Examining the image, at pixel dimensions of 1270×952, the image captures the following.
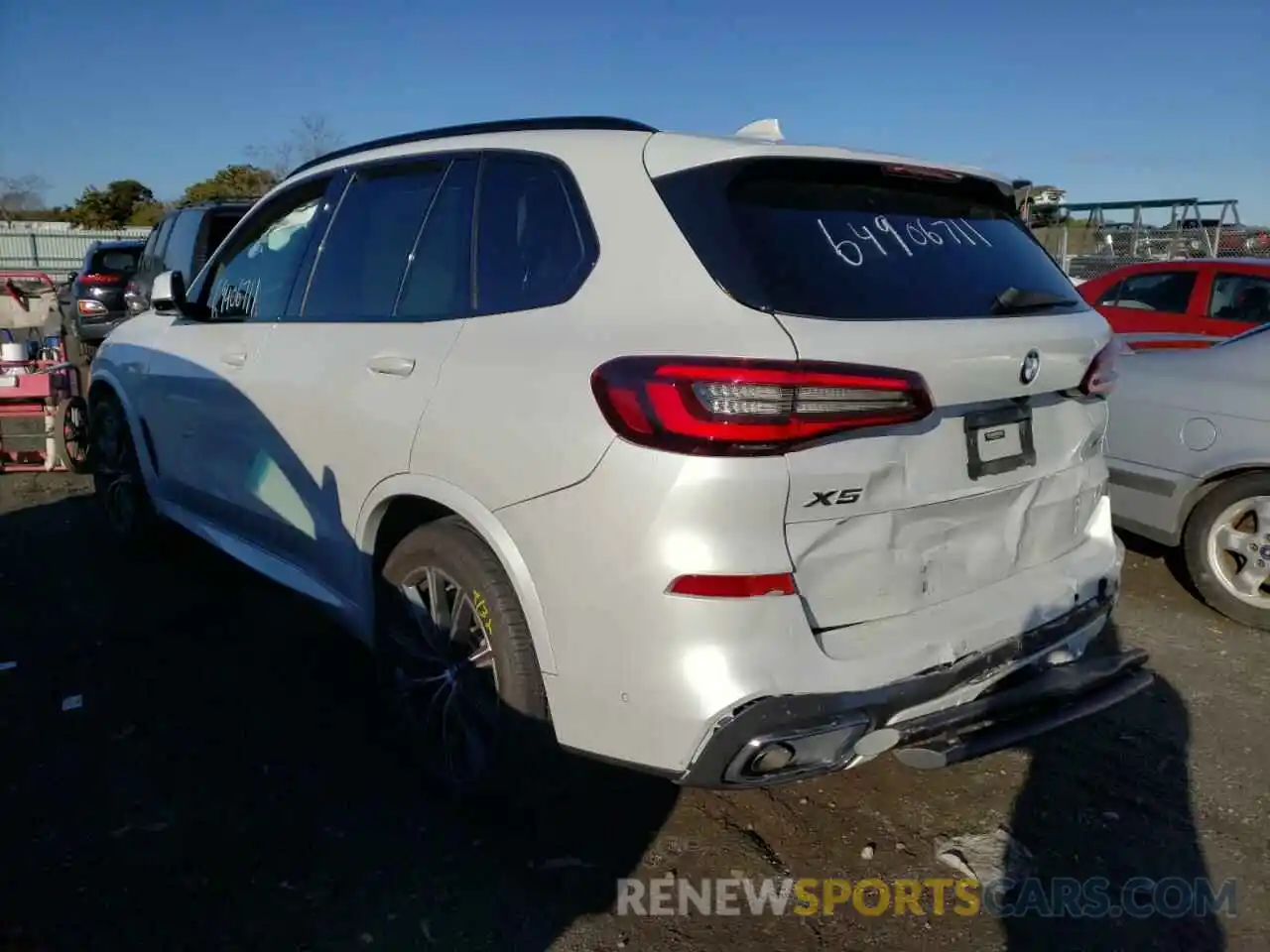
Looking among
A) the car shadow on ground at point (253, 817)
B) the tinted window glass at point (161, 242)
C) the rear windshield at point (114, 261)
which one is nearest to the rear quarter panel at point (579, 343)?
the car shadow on ground at point (253, 817)

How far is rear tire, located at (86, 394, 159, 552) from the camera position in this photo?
530 centimetres

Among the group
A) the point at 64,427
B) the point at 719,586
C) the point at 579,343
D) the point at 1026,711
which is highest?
the point at 579,343

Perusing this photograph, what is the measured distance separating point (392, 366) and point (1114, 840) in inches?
99.2

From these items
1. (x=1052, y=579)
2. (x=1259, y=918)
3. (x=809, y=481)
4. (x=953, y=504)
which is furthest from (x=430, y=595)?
(x=1259, y=918)

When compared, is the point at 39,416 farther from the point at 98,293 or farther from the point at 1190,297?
the point at 1190,297

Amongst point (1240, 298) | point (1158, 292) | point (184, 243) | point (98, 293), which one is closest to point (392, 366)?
point (184, 243)

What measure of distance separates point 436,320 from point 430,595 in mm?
807

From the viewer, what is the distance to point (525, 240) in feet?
9.44

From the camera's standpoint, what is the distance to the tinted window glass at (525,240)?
107 inches

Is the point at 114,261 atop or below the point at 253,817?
atop

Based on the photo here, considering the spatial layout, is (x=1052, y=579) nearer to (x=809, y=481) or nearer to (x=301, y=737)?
(x=809, y=481)

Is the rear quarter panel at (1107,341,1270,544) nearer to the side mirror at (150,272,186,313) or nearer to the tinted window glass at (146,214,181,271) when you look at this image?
the side mirror at (150,272,186,313)

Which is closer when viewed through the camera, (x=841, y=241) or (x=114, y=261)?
(x=841, y=241)

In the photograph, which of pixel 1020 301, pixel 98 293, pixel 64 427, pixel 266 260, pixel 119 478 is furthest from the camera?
pixel 98 293
